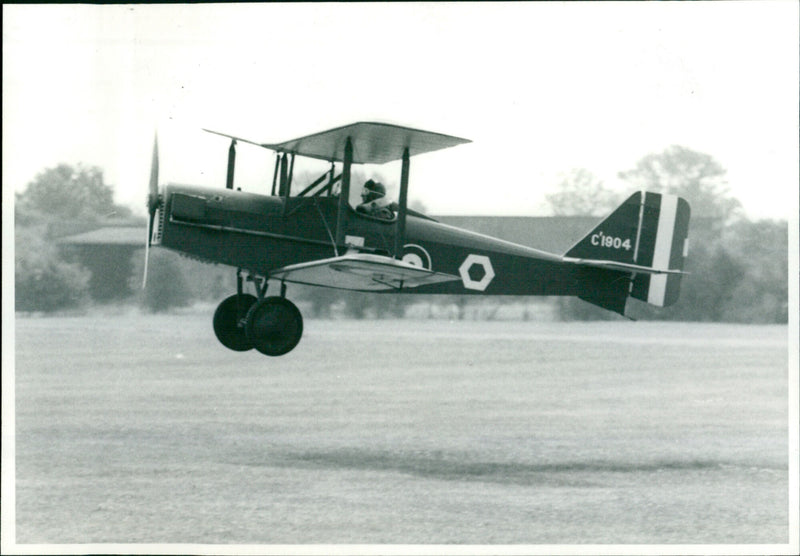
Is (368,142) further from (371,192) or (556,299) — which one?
(556,299)

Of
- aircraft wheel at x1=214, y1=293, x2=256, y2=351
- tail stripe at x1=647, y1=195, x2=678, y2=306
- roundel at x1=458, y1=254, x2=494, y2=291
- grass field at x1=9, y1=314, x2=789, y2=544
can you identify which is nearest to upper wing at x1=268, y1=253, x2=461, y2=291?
roundel at x1=458, y1=254, x2=494, y2=291

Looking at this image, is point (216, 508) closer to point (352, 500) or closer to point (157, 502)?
point (157, 502)

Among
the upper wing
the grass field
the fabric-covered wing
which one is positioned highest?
the fabric-covered wing

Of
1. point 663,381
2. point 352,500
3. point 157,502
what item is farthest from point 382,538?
point 663,381

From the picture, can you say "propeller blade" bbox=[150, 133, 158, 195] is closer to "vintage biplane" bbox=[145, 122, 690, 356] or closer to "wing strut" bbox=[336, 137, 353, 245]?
"vintage biplane" bbox=[145, 122, 690, 356]

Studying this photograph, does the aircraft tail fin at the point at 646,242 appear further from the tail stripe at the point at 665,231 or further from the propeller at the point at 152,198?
the propeller at the point at 152,198

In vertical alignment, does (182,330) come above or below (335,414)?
above
